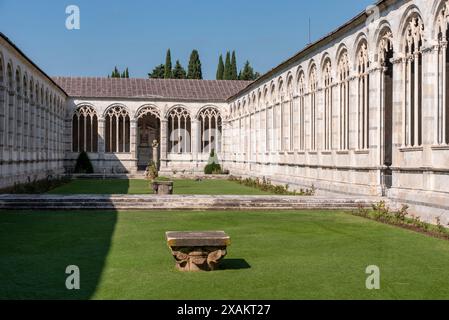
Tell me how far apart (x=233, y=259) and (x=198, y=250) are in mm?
1299

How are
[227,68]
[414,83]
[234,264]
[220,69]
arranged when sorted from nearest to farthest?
[234,264], [414,83], [227,68], [220,69]

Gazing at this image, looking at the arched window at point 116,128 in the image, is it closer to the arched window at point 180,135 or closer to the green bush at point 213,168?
the arched window at point 180,135

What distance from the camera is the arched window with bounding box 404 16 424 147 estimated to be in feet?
54.7

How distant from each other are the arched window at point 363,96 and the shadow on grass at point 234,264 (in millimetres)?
11376

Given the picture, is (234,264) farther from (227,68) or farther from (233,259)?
(227,68)

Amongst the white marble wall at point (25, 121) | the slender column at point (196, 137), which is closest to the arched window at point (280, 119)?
the white marble wall at point (25, 121)

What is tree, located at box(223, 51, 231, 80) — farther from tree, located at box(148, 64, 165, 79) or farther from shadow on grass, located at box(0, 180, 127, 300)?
shadow on grass, located at box(0, 180, 127, 300)

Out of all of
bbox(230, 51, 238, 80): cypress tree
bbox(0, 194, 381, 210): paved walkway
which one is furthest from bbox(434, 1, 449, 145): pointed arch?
bbox(230, 51, 238, 80): cypress tree

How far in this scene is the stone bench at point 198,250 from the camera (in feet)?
29.9

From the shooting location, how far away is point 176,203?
62.5 ft

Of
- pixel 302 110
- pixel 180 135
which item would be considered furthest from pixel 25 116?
pixel 180 135

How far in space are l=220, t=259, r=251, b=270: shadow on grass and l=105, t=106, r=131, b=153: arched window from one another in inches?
1487

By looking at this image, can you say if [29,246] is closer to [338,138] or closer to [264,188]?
[338,138]
